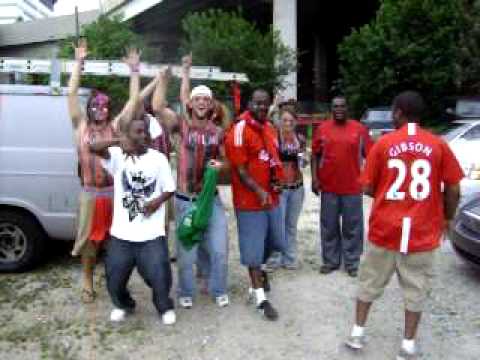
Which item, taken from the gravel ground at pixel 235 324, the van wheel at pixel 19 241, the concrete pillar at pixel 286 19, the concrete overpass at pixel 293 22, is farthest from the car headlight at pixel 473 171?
the concrete pillar at pixel 286 19

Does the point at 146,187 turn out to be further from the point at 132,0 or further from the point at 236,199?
the point at 132,0

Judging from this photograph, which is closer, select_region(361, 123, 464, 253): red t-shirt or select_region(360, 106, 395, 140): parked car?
select_region(361, 123, 464, 253): red t-shirt

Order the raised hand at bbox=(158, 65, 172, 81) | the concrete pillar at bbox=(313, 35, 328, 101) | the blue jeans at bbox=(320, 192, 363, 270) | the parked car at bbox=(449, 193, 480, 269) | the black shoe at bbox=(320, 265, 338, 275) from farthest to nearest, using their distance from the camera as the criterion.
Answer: the concrete pillar at bbox=(313, 35, 328, 101), the black shoe at bbox=(320, 265, 338, 275), the blue jeans at bbox=(320, 192, 363, 270), the parked car at bbox=(449, 193, 480, 269), the raised hand at bbox=(158, 65, 172, 81)

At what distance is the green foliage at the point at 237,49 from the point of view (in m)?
20.0

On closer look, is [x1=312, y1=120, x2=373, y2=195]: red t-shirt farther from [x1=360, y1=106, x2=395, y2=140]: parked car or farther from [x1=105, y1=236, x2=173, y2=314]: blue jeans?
[x1=360, y1=106, x2=395, y2=140]: parked car

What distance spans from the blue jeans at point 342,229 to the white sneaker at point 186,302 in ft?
5.17

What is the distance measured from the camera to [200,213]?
4.62m

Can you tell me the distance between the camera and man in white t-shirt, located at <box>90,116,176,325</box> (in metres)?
4.36

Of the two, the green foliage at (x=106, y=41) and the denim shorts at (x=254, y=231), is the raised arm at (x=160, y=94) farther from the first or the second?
the green foliage at (x=106, y=41)

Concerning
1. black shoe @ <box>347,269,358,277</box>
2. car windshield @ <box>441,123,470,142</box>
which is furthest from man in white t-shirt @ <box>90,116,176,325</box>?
car windshield @ <box>441,123,470,142</box>

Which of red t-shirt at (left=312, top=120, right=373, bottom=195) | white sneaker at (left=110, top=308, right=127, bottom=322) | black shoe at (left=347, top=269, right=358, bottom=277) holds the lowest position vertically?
white sneaker at (left=110, top=308, right=127, bottom=322)

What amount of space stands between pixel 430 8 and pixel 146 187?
18.8 metres

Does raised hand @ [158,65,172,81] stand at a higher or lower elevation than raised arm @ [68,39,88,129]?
higher

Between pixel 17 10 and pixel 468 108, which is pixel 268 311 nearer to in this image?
pixel 468 108
